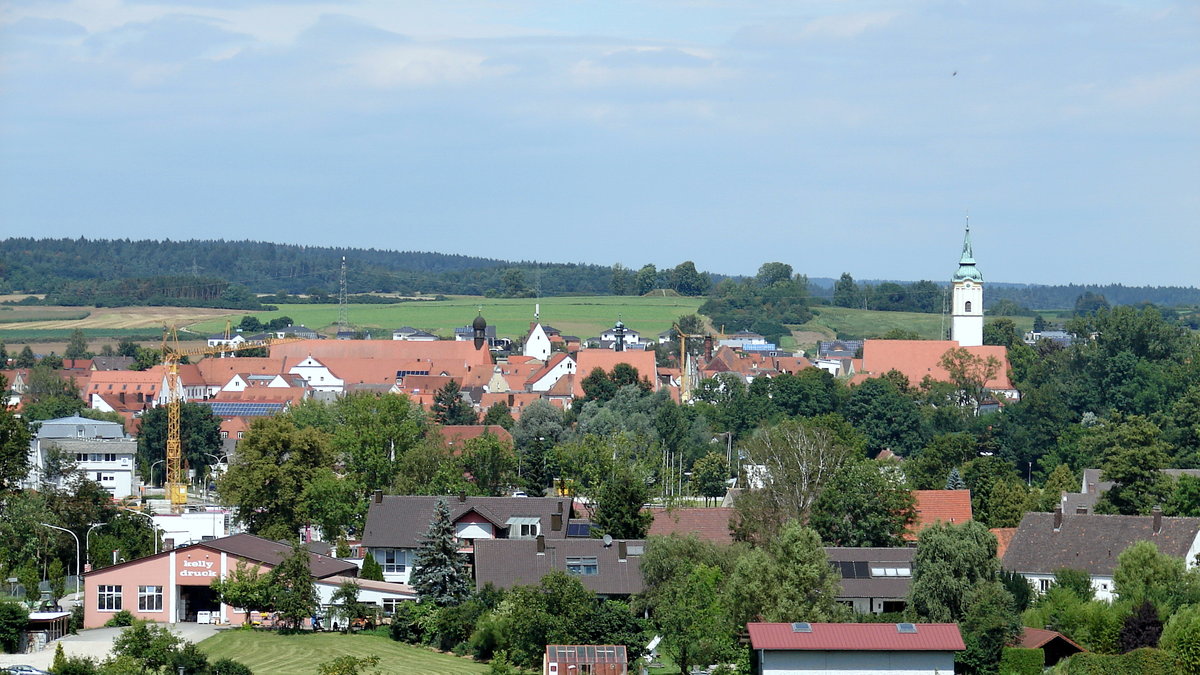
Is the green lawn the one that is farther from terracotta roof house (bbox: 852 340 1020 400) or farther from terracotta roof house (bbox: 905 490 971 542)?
terracotta roof house (bbox: 852 340 1020 400)

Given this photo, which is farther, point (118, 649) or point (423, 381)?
point (423, 381)

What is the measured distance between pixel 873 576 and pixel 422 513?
15.0m

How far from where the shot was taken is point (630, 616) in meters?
45.4

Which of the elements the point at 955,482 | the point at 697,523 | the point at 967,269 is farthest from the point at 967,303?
the point at 697,523

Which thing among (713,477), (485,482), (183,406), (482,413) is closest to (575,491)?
(485,482)

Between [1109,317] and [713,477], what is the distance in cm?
3933

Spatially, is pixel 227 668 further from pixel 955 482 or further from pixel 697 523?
pixel 955 482

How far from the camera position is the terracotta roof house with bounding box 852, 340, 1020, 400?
426ft

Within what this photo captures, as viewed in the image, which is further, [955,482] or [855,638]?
[955,482]

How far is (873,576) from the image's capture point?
167ft

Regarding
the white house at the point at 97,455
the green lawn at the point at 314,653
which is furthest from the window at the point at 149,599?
the white house at the point at 97,455

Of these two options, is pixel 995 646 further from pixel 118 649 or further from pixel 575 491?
pixel 575 491

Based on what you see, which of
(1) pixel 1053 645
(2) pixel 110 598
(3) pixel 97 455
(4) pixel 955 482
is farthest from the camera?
(3) pixel 97 455

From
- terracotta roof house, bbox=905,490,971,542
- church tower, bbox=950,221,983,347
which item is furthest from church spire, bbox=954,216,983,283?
terracotta roof house, bbox=905,490,971,542
